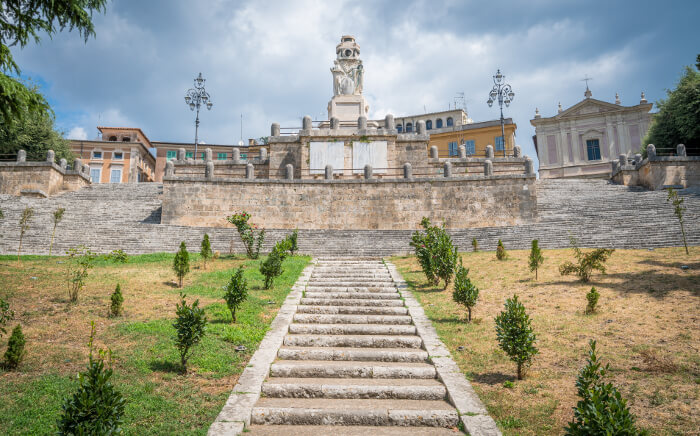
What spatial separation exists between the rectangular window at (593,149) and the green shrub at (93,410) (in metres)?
46.6

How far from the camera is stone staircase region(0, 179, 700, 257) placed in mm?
16641

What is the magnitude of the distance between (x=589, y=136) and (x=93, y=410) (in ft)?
155

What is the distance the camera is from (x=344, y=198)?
22.2m

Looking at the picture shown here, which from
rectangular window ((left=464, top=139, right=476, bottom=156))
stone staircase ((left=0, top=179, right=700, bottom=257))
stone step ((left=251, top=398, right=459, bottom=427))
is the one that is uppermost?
rectangular window ((left=464, top=139, right=476, bottom=156))

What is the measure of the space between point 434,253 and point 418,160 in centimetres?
1683

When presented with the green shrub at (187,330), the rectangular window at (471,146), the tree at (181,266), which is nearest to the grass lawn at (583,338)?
the green shrub at (187,330)

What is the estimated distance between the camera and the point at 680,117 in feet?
92.2

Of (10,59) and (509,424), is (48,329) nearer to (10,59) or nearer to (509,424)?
(10,59)

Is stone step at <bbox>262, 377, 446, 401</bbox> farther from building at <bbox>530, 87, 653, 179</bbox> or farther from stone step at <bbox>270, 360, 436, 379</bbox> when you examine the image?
building at <bbox>530, 87, 653, 179</bbox>

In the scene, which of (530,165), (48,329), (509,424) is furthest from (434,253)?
(530,165)

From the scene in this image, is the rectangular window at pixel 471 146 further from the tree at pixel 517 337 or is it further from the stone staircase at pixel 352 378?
the tree at pixel 517 337

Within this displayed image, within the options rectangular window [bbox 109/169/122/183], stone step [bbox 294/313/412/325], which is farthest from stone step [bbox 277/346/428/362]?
rectangular window [bbox 109/169/122/183]

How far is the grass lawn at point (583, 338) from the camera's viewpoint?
5.20 meters

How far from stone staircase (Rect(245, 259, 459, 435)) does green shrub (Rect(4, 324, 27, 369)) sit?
3632 mm
